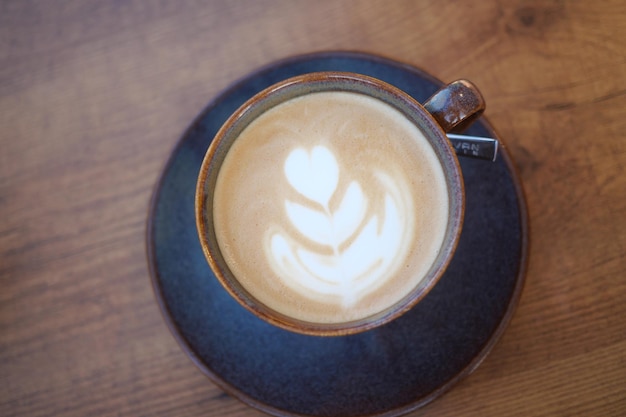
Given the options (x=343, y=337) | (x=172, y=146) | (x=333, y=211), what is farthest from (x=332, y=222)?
(x=172, y=146)

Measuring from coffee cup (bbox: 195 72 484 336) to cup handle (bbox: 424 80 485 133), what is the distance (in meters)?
0.04

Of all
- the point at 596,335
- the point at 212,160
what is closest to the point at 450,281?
the point at 596,335

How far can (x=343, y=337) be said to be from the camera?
3.19 ft

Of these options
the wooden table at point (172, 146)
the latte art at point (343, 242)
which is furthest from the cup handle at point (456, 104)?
the wooden table at point (172, 146)

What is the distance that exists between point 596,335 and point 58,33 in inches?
49.4

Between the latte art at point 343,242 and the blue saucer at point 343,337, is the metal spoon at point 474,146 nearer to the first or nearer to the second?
the blue saucer at point 343,337

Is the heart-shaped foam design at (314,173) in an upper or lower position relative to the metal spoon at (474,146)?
lower

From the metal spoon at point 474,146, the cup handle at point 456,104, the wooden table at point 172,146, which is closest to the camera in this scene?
the cup handle at point 456,104

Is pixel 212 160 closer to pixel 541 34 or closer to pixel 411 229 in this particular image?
pixel 411 229

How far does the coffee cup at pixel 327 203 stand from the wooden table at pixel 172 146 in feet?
0.86

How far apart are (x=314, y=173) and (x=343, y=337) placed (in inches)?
12.2

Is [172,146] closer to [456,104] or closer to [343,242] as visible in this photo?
[343,242]

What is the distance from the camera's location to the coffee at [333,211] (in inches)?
34.6

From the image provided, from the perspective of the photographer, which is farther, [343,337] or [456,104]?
[343,337]
